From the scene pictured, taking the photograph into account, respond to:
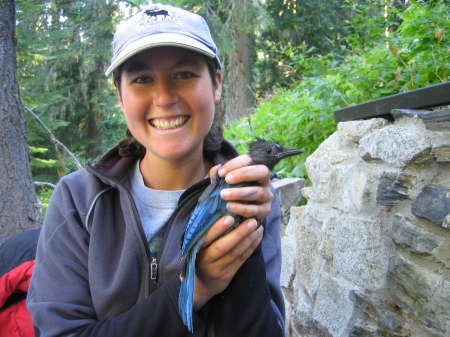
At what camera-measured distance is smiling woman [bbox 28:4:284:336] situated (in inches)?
59.6

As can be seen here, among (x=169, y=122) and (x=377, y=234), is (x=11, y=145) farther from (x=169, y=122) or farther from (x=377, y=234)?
(x=377, y=234)

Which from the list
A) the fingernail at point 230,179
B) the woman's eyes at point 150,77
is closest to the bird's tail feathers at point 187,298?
the fingernail at point 230,179

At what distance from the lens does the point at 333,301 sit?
9.15 feet

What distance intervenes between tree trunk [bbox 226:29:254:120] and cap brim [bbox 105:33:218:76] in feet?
38.7

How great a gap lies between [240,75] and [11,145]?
9.85m

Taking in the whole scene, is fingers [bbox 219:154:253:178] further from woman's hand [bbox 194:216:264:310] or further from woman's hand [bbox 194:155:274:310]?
woman's hand [bbox 194:216:264:310]

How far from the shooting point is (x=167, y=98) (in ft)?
5.47

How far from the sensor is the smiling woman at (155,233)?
1.51 meters

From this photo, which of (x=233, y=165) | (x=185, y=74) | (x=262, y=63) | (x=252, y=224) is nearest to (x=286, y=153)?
(x=233, y=165)

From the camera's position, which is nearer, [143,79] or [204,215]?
[204,215]

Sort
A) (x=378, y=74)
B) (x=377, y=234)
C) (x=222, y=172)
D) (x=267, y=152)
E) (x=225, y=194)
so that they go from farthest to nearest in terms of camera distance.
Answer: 1. (x=378, y=74)
2. (x=377, y=234)
3. (x=267, y=152)
4. (x=222, y=172)
5. (x=225, y=194)

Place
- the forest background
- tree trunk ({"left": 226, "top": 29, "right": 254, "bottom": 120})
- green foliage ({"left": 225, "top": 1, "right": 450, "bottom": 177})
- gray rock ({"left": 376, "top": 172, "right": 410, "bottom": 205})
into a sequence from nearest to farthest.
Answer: gray rock ({"left": 376, "top": 172, "right": 410, "bottom": 205}) → green foliage ({"left": 225, "top": 1, "right": 450, "bottom": 177}) → the forest background → tree trunk ({"left": 226, "top": 29, "right": 254, "bottom": 120})

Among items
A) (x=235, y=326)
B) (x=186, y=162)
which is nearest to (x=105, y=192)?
(x=186, y=162)

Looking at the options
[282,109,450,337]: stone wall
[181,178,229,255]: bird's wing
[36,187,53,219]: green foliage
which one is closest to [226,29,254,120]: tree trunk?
[36,187,53,219]: green foliage
